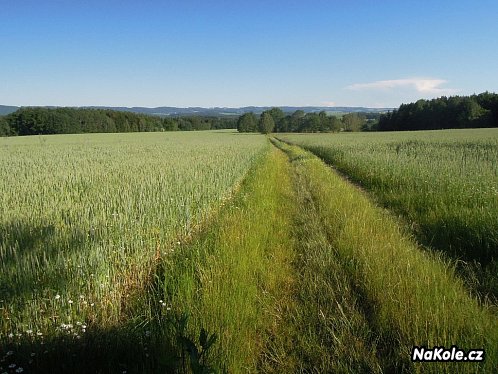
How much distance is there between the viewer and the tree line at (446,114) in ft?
249

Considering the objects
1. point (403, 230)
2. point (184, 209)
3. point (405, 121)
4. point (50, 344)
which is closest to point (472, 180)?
point (403, 230)

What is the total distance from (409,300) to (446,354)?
80 cm

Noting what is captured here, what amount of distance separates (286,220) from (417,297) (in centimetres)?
399

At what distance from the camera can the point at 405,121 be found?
9506 cm

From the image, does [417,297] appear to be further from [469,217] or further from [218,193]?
[218,193]

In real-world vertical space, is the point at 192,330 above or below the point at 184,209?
below

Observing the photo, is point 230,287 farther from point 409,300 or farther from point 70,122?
point 70,122

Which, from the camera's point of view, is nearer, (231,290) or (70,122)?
(231,290)

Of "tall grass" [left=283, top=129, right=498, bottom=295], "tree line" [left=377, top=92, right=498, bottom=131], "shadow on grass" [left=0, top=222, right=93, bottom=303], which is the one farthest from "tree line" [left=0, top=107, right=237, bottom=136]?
"shadow on grass" [left=0, top=222, right=93, bottom=303]

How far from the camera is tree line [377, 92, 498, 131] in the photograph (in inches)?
2990

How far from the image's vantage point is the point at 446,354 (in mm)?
2654

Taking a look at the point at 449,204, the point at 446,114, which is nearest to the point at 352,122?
the point at 446,114

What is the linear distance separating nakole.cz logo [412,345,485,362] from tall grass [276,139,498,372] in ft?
0.19

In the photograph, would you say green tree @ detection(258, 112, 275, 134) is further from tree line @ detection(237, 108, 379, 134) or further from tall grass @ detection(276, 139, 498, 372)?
tall grass @ detection(276, 139, 498, 372)
